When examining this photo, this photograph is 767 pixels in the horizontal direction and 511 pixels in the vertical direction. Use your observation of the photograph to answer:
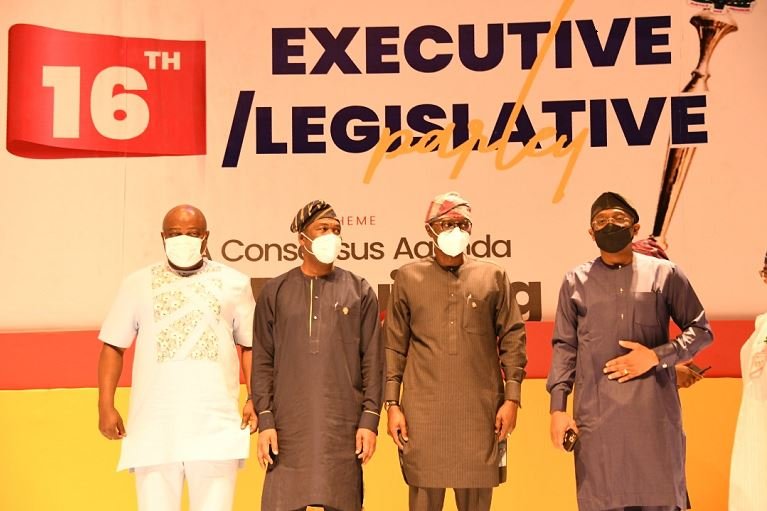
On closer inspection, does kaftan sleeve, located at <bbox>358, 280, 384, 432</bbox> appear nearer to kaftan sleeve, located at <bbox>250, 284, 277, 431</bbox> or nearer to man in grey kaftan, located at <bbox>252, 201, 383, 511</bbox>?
man in grey kaftan, located at <bbox>252, 201, 383, 511</bbox>

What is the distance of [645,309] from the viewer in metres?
3.38

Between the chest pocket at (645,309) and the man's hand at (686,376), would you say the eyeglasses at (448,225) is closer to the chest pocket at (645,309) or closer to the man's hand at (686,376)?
the chest pocket at (645,309)

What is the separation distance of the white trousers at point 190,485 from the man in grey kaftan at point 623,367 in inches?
49.1

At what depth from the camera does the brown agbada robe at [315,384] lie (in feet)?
10.9

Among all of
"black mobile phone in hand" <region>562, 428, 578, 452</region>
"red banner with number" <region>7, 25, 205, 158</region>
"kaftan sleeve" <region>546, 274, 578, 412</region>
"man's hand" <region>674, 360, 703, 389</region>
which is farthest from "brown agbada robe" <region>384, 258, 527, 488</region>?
"red banner with number" <region>7, 25, 205, 158</region>

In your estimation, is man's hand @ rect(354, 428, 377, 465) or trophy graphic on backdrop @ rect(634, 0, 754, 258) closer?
man's hand @ rect(354, 428, 377, 465)

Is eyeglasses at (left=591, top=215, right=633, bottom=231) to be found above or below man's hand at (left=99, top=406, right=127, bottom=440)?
above

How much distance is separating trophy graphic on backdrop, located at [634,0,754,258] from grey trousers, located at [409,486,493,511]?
6.56 feet

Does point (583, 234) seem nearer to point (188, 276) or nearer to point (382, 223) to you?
point (382, 223)

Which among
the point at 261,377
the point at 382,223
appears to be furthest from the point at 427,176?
the point at 261,377

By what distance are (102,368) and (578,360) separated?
5.97 feet

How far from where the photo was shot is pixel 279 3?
5.12 m

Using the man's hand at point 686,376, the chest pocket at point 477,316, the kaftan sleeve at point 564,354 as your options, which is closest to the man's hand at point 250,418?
the chest pocket at point 477,316

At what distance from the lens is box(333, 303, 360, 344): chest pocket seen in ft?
11.2
